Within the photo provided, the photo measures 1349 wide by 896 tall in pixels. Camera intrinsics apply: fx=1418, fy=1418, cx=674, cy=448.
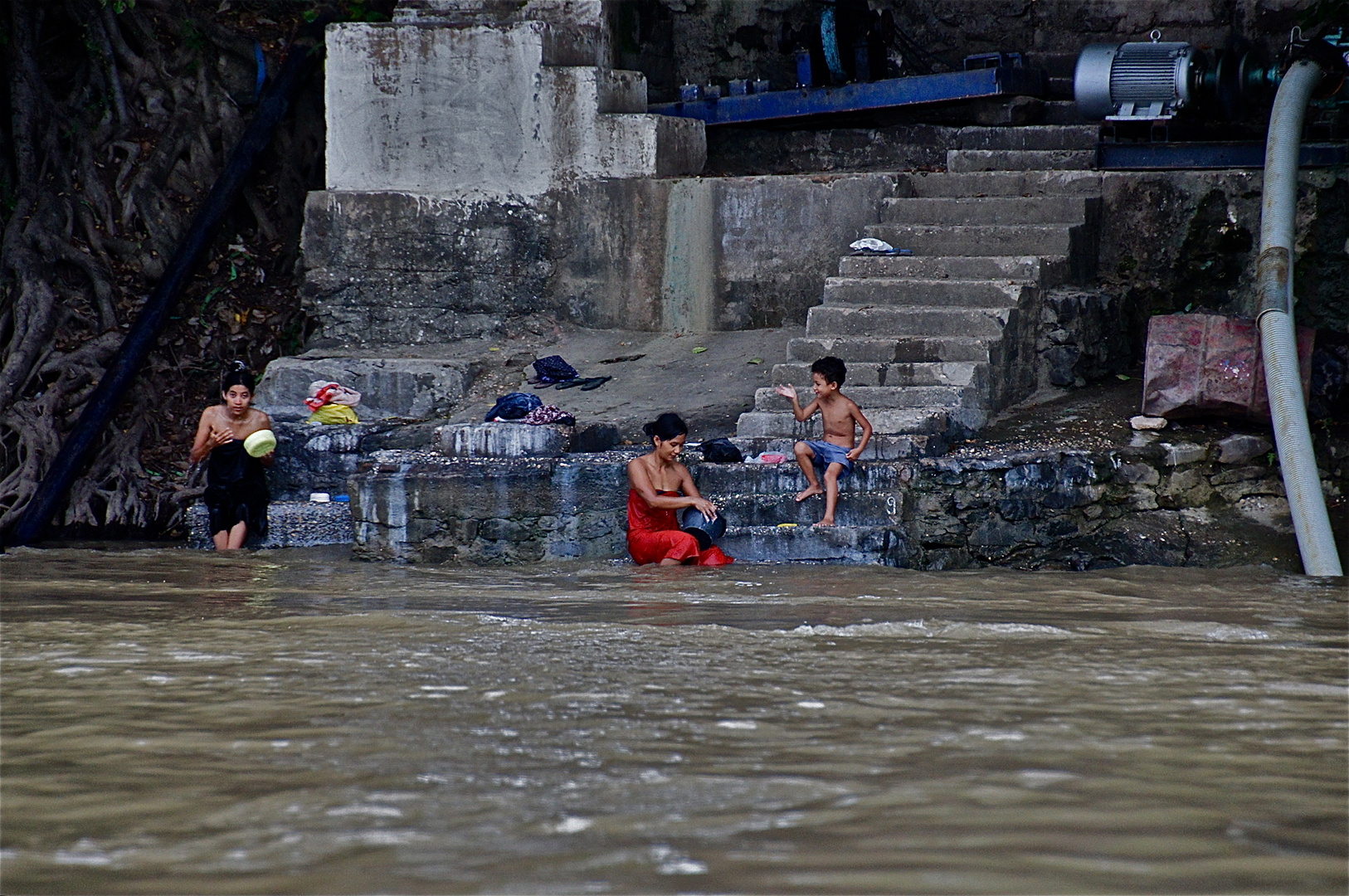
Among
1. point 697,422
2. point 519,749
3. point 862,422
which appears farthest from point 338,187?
point 519,749

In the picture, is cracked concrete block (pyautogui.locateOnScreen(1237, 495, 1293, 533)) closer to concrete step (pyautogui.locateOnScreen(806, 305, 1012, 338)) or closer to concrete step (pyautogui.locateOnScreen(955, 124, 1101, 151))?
concrete step (pyautogui.locateOnScreen(806, 305, 1012, 338))

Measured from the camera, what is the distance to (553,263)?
1002cm

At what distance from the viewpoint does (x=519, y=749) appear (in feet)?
10.7

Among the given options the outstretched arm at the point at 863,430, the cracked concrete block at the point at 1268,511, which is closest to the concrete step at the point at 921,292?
the outstretched arm at the point at 863,430

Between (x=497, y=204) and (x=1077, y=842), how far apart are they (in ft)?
26.2

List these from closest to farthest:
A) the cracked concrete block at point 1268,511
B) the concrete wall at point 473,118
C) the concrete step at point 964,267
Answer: the cracked concrete block at point 1268,511
the concrete step at point 964,267
the concrete wall at point 473,118

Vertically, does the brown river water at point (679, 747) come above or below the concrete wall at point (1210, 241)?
below

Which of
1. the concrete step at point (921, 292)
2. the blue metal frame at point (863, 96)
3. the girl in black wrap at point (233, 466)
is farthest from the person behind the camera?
the blue metal frame at point (863, 96)

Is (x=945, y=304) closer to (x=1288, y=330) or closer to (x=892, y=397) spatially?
(x=892, y=397)

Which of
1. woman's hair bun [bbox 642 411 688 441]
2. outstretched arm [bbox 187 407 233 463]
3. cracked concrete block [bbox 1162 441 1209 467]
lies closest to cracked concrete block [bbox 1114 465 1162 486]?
cracked concrete block [bbox 1162 441 1209 467]

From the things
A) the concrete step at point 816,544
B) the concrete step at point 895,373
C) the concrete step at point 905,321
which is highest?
the concrete step at point 905,321

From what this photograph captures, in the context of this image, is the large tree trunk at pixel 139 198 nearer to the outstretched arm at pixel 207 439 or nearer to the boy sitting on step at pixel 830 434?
the outstretched arm at pixel 207 439

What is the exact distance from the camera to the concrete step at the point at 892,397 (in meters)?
7.99

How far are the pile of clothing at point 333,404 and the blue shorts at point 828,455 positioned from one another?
3.18m
